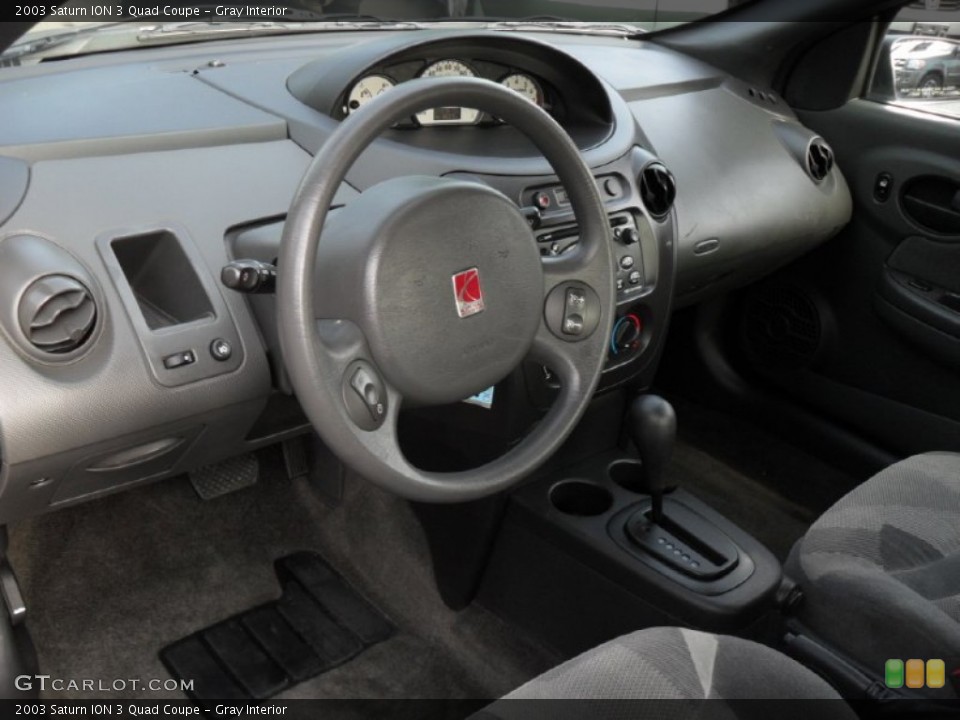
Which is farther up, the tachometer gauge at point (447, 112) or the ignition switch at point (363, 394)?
the tachometer gauge at point (447, 112)

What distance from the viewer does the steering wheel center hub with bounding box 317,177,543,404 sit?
1.15 meters

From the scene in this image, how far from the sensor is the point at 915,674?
1.30m

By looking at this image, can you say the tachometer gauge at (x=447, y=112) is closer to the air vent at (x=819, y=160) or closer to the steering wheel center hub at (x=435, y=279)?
the steering wheel center hub at (x=435, y=279)

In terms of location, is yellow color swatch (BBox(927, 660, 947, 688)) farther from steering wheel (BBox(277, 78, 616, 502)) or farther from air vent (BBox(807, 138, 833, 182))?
air vent (BBox(807, 138, 833, 182))

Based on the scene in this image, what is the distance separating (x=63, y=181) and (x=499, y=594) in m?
1.12

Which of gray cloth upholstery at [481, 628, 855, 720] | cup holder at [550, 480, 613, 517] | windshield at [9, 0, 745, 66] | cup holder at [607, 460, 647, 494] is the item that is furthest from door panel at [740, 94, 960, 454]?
gray cloth upholstery at [481, 628, 855, 720]

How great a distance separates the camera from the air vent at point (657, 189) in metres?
1.81

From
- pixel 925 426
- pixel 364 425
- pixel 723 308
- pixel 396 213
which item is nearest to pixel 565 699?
pixel 364 425

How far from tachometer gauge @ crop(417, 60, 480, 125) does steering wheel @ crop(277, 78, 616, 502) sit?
1.55 feet

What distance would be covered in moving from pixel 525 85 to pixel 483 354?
2.68ft

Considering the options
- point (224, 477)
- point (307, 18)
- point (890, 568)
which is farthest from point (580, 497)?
point (307, 18)

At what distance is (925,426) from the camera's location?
2.28m

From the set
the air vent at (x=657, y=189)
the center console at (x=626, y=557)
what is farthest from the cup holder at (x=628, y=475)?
the air vent at (x=657, y=189)

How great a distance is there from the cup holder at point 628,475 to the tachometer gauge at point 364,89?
83cm
